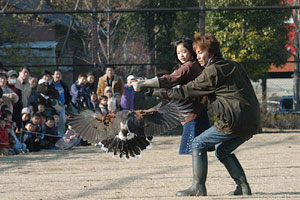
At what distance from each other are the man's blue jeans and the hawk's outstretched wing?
419mm

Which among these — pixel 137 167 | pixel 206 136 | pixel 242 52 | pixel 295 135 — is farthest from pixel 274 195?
Answer: pixel 242 52

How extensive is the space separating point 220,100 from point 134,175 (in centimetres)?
229

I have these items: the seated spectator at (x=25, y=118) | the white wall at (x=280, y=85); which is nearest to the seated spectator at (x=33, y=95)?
the seated spectator at (x=25, y=118)

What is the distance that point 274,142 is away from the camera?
10805 millimetres

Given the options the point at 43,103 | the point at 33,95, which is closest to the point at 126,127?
the point at 43,103

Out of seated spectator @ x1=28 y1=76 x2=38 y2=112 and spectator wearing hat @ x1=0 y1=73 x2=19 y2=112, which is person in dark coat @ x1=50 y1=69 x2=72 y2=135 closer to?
seated spectator @ x1=28 y1=76 x2=38 y2=112

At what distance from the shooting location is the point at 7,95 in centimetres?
971

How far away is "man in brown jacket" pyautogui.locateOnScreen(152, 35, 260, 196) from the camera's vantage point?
4605mm

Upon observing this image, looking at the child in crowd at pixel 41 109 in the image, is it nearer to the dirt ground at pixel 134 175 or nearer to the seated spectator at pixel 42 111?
the seated spectator at pixel 42 111

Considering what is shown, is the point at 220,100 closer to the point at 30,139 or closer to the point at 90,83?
the point at 30,139

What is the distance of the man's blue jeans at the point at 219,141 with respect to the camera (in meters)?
4.77

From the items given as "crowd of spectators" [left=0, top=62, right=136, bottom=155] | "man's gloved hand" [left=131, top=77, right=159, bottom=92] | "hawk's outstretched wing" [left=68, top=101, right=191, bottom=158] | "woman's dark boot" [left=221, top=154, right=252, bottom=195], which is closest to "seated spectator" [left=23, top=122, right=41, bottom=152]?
"crowd of spectators" [left=0, top=62, right=136, bottom=155]

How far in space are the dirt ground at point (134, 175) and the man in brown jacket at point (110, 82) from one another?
52.9 inches

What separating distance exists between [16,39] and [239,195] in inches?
509
